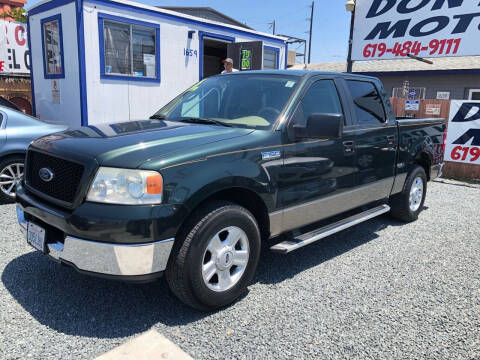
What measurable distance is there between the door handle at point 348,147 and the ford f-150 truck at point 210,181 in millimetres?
10

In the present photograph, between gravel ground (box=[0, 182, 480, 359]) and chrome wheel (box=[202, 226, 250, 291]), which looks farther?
chrome wheel (box=[202, 226, 250, 291])

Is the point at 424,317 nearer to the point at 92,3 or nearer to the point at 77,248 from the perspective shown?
the point at 77,248

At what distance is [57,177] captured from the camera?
290cm

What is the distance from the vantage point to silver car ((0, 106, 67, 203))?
219 inches

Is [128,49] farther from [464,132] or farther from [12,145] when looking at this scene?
[464,132]

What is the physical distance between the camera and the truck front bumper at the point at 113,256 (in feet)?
8.41

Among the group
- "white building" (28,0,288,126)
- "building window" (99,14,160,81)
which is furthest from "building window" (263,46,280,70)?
"building window" (99,14,160,81)

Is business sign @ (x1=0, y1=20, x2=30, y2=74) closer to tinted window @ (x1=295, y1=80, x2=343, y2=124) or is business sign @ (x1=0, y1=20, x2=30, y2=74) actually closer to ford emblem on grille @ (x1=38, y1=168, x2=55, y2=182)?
ford emblem on grille @ (x1=38, y1=168, x2=55, y2=182)

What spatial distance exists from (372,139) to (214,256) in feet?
7.91

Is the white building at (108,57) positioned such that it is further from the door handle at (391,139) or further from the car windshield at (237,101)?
the door handle at (391,139)

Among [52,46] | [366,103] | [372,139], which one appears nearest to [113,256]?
[372,139]

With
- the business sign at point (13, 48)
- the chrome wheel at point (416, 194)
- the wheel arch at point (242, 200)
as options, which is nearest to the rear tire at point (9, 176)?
the wheel arch at point (242, 200)

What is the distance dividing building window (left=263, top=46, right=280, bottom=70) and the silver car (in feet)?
23.7

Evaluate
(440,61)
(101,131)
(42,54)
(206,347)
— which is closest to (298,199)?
(206,347)
